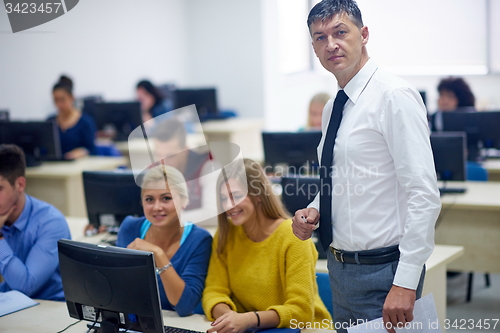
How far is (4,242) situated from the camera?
2.16 metres

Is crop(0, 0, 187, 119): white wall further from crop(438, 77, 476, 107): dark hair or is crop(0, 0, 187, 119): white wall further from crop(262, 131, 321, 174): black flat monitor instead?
crop(438, 77, 476, 107): dark hair

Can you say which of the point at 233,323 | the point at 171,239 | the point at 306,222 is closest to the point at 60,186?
the point at 171,239

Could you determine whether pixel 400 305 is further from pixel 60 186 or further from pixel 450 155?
pixel 60 186

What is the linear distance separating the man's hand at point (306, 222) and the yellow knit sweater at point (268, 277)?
0.33m

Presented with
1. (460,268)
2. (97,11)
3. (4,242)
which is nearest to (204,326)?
(4,242)

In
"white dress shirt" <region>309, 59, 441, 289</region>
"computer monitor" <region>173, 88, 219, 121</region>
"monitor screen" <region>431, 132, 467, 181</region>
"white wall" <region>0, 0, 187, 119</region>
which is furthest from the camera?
"computer monitor" <region>173, 88, 219, 121</region>

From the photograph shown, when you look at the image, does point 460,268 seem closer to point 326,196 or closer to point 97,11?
point 326,196

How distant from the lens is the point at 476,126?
13.8ft

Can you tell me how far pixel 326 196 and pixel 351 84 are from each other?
1.10 ft

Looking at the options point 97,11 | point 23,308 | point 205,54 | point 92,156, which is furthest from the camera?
point 205,54

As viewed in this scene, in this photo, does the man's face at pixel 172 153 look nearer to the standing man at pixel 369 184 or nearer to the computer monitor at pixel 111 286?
the computer monitor at pixel 111 286

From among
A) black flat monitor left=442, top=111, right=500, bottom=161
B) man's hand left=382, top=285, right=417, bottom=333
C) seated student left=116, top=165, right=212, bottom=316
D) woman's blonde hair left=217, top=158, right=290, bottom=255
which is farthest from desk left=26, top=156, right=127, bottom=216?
man's hand left=382, top=285, right=417, bottom=333

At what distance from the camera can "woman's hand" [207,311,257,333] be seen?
5.64ft

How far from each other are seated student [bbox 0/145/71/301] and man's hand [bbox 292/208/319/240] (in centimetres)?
118
